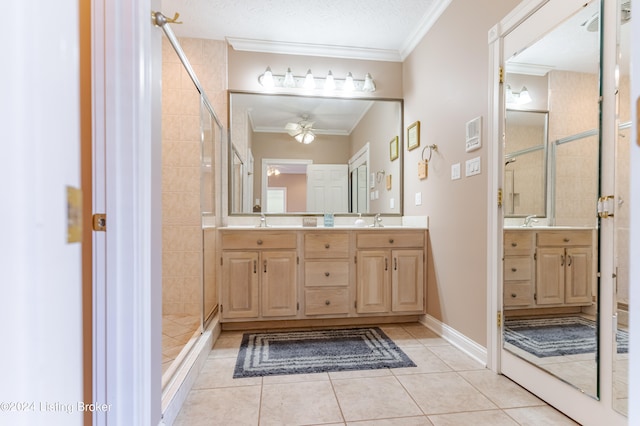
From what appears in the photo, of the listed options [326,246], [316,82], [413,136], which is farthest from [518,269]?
[316,82]

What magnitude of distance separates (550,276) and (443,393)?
2.67 feet

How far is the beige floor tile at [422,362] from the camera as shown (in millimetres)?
1816

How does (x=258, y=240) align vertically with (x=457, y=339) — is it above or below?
above

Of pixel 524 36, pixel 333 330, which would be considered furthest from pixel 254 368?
pixel 524 36

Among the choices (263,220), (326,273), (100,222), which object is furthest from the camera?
(263,220)

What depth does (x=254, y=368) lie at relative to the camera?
1.85 m

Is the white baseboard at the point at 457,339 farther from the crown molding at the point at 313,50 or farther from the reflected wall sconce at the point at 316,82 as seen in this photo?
the crown molding at the point at 313,50

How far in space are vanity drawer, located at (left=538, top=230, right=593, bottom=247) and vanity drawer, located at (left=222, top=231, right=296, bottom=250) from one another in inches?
65.1

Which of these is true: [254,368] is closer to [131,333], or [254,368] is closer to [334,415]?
[334,415]

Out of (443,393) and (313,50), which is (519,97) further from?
(313,50)

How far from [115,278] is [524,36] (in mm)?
2187

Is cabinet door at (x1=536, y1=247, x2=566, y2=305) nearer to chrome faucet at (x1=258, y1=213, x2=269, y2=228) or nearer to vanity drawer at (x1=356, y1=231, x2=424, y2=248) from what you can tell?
vanity drawer at (x1=356, y1=231, x2=424, y2=248)

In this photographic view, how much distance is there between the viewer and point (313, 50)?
9.53ft

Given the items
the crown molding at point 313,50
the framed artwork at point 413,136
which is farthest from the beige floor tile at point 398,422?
the crown molding at point 313,50
